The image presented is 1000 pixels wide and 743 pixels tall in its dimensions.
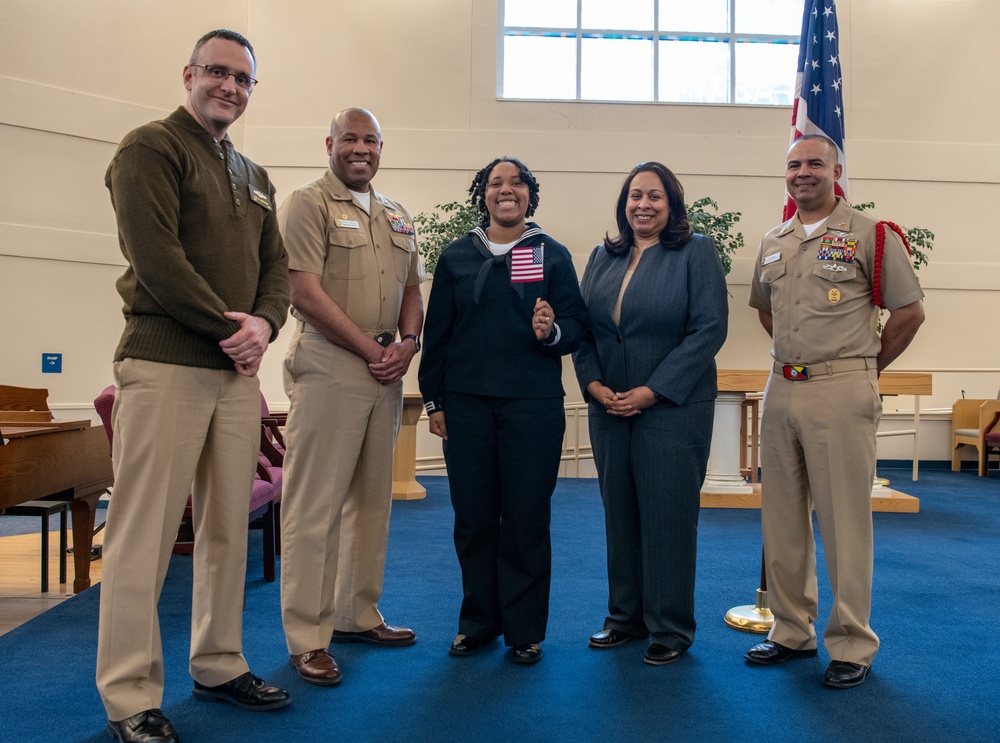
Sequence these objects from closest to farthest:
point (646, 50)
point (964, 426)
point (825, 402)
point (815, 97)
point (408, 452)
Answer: point (825, 402) < point (815, 97) < point (408, 452) < point (964, 426) < point (646, 50)

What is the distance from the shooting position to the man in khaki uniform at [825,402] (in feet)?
8.32

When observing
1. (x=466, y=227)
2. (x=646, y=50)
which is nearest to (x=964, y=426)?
(x=646, y=50)

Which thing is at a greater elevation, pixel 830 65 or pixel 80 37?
pixel 80 37

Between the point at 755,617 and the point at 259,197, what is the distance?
2.27 m

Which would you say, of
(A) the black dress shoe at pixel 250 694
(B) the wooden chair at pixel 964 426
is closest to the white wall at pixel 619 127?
(B) the wooden chair at pixel 964 426

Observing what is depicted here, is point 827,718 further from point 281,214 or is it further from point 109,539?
point 281,214

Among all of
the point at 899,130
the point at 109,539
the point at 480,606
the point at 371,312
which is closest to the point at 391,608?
the point at 480,606

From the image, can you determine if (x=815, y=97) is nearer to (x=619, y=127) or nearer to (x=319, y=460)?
(x=319, y=460)

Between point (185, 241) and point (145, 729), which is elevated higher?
point (185, 241)

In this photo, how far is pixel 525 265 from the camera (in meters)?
2.66

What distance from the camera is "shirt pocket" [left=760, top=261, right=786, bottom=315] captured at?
273cm

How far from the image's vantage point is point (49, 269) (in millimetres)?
7406

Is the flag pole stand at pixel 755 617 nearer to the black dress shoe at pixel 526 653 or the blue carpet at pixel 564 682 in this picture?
the blue carpet at pixel 564 682

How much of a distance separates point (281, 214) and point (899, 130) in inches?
321
